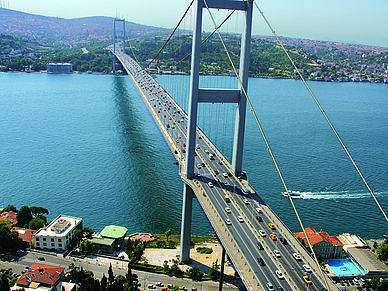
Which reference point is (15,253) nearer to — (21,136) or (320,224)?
(320,224)

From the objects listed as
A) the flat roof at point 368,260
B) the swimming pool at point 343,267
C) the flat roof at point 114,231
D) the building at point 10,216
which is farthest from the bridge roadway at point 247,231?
the building at point 10,216

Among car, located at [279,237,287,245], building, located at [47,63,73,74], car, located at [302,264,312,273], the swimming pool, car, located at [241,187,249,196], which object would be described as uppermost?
building, located at [47,63,73,74]

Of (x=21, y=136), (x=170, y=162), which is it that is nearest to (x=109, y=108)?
(x=21, y=136)

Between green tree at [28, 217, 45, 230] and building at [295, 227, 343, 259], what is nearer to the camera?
building at [295, 227, 343, 259]

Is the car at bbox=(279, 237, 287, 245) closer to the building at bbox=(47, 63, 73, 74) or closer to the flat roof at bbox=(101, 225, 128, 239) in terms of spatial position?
the flat roof at bbox=(101, 225, 128, 239)

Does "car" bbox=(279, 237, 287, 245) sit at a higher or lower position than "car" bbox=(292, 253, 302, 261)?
higher

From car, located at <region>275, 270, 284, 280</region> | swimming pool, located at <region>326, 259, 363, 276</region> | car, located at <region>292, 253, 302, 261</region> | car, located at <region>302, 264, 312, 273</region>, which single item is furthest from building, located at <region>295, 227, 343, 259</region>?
car, located at <region>275, 270, 284, 280</region>

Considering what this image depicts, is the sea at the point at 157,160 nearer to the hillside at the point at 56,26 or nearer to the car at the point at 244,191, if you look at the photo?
the car at the point at 244,191
